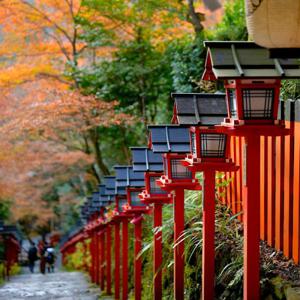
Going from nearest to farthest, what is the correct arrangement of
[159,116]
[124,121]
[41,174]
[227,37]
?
[227,37]
[124,121]
[159,116]
[41,174]

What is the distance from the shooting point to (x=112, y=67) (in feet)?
68.9

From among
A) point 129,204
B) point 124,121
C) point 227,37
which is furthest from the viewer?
point 124,121

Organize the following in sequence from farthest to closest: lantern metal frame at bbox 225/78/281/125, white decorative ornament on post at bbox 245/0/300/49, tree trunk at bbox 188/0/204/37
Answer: tree trunk at bbox 188/0/204/37 → lantern metal frame at bbox 225/78/281/125 → white decorative ornament on post at bbox 245/0/300/49

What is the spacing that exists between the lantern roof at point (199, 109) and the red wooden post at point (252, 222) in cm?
132

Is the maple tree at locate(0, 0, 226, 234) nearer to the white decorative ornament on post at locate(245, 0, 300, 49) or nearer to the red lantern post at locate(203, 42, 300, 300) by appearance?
the red lantern post at locate(203, 42, 300, 300)

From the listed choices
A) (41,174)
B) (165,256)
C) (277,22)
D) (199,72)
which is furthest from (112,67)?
(277,22)

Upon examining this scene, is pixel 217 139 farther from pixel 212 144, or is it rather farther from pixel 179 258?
pixel 179 258

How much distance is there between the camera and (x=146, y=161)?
35.1 feet

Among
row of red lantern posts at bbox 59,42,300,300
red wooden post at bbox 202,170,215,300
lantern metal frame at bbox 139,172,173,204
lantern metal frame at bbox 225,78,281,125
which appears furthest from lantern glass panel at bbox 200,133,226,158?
lantern metal frame at bbox 139,172,173,204

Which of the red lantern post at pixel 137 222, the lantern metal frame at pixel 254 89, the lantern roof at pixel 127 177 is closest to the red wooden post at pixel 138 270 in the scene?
the red lantern post at pixel 137 222

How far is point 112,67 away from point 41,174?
13.8 meters

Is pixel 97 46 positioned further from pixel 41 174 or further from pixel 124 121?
pixel 41 174

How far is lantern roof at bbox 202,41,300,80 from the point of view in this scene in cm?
518

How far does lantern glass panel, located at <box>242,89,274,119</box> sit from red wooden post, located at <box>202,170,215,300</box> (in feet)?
5.58
